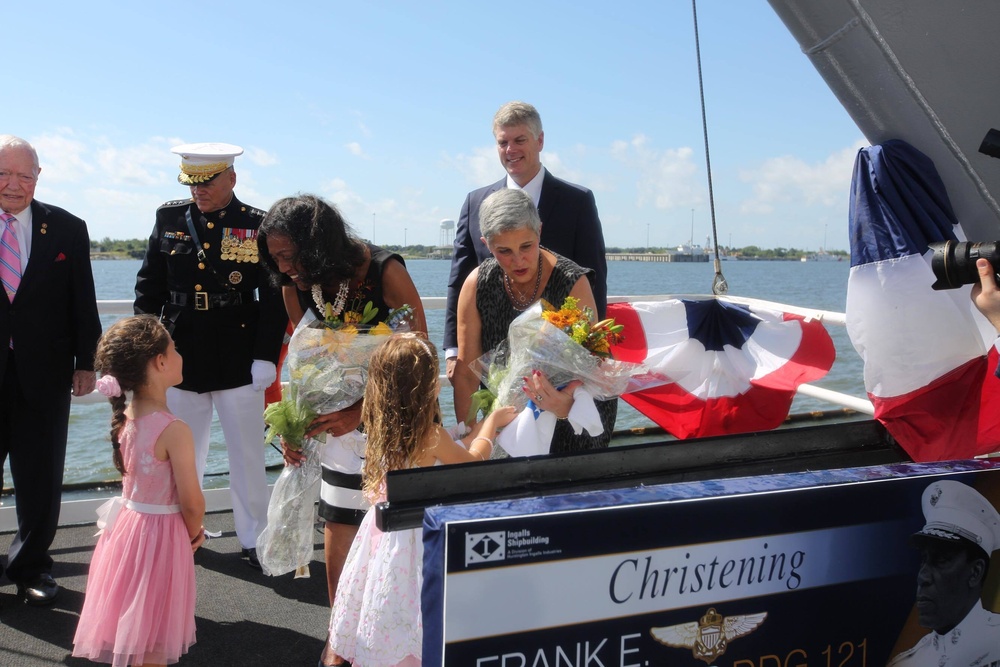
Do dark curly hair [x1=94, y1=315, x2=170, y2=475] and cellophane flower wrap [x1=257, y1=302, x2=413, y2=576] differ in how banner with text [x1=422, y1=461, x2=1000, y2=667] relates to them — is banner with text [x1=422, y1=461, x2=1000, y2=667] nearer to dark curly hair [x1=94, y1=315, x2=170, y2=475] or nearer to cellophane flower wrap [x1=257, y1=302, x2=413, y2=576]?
cellophane flower wrap [x1=257, y1=302, x2=413, y2=576]

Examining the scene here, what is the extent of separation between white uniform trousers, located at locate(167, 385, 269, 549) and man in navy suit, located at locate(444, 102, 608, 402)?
1.15 m

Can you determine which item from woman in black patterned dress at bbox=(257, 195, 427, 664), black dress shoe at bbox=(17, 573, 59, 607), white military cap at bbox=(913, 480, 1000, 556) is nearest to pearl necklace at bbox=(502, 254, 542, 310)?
woman in black patterned dress at bbox=(257, 195, 427, 664)

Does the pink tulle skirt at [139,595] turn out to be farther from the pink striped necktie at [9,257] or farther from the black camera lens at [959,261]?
the black camera lens at [959,261]

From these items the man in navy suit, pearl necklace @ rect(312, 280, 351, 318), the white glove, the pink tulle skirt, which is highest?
the man in navy suit

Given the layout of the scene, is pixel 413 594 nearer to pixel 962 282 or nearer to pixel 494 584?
pixel 494 584

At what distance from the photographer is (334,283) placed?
292 cm

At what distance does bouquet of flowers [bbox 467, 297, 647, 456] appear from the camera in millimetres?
2455

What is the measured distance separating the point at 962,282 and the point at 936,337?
0.29 metres

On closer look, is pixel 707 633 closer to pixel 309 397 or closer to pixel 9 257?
pixel 309 397

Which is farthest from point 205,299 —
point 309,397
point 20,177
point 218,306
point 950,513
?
point 950,513

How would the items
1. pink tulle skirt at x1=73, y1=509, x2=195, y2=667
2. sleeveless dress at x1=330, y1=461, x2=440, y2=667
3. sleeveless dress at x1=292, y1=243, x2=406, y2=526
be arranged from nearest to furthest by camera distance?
1. sleeveless dress at x1=330, y1=461, x2=440, y2=667
2. pink tulle skirt at x1=73, y1=509, x2=195, y2=667
3. sleeveless dress at x1=292, y1=243, x2=406, y2=526

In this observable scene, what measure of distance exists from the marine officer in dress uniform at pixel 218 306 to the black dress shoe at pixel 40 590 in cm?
76

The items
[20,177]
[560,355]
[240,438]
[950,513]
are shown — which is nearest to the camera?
[950,513]

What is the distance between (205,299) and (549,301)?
1756 millimetres
